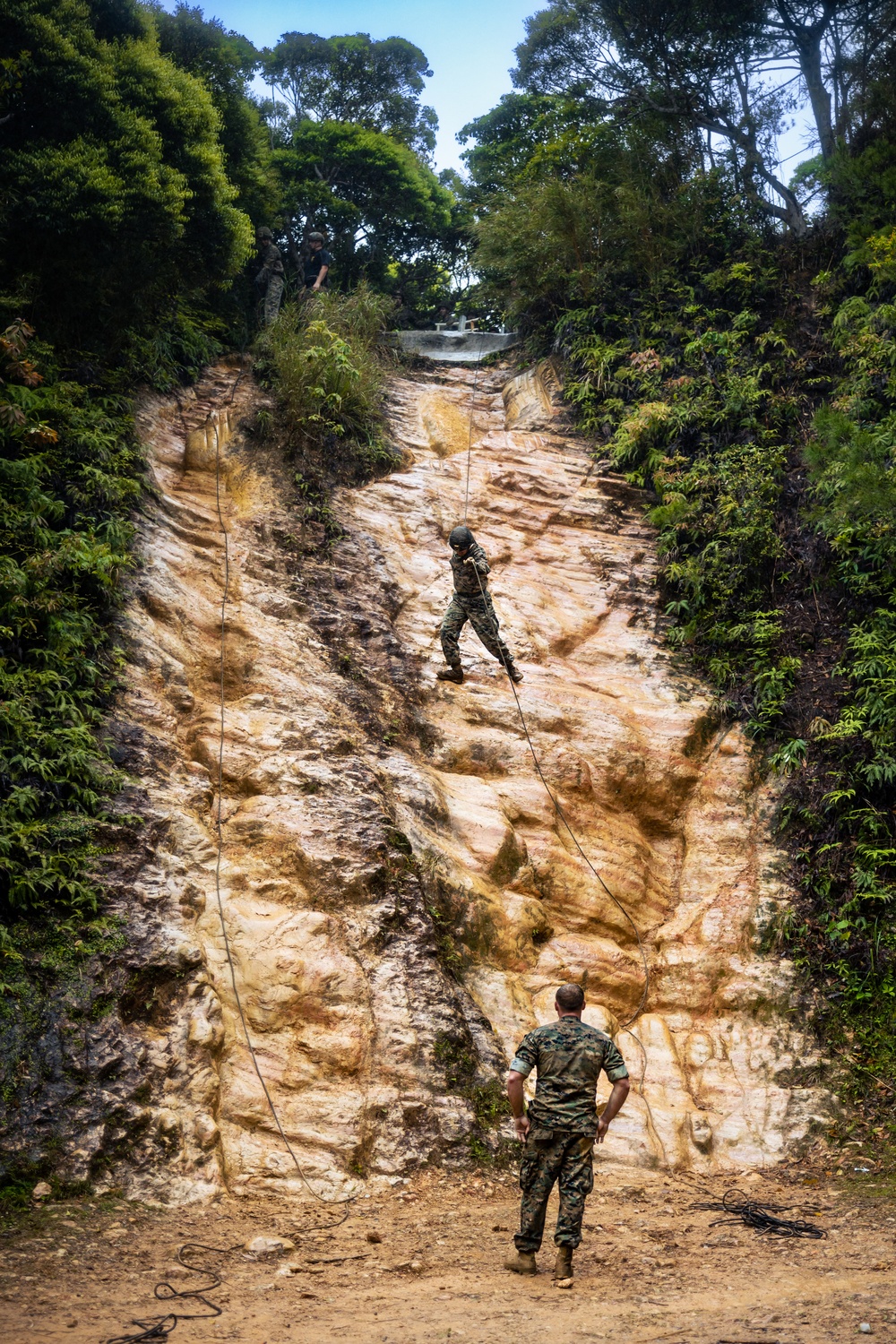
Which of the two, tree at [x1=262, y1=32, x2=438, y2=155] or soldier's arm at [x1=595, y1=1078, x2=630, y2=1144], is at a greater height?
tree at [x1=262, y1=32, x2=438, y2=155]

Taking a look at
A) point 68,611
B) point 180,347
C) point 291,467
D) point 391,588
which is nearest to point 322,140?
point 180,347

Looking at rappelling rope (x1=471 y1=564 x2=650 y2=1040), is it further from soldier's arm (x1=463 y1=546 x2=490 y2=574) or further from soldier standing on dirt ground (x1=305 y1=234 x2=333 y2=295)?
soldier standing on dirt ground (x1=305 y1=234 x2=333 y2=295)

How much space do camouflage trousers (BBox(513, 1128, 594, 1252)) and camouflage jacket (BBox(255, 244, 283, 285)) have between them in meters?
12.8

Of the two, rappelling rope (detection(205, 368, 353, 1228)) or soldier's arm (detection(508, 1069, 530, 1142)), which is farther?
rappelling rope (detection(205, 368, 353, 1228))

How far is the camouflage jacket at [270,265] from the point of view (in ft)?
46.8

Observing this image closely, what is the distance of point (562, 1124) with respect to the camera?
5031 millimetres

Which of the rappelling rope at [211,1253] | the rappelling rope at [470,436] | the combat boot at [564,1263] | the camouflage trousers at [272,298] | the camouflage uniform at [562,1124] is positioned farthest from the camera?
the camouflage trousers at [272,298]

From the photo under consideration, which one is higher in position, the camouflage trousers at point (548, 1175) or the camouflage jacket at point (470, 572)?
the camouflage jacket at point (470, 572)

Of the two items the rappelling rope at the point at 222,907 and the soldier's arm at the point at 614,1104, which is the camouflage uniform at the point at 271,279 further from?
the soldier's arm at the point at 614,1104

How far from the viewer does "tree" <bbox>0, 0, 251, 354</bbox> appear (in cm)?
954

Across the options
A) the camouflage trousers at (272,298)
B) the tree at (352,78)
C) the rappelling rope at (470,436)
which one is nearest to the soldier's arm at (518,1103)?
the rappelling rope at (470,436)

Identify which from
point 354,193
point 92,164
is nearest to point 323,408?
point 92,164

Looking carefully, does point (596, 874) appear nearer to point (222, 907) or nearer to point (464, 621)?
point (464, 621)

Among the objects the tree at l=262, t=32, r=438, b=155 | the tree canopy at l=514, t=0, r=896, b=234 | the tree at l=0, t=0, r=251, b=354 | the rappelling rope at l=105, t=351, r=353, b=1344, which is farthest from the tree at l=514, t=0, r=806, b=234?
the rappelling rope at l=105, t=351, r=353, b=1344
